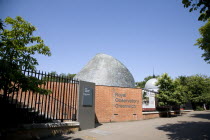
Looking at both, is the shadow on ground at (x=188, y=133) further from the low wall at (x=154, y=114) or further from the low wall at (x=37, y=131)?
the low wall at (x=154, y=114)

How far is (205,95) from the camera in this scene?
→ 36.8 metres

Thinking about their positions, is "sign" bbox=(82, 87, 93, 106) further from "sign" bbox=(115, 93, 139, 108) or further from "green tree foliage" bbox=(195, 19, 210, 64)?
"green tree foliage" bbox=(195, 19, 210, 64)

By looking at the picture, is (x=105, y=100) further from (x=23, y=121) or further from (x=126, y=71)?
(x=126, y=71)

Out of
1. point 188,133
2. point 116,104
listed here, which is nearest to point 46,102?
point 116,104

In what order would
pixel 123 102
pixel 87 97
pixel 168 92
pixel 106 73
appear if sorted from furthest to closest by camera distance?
1. pixel 106 73
2. pixel 168 92
3. pixel 123 102
4. pixel 87 97

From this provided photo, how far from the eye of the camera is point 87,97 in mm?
10852

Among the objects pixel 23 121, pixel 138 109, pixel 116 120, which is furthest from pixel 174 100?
pixel 23 121

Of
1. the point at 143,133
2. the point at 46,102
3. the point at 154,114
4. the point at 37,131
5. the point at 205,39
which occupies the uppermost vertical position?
the point at 205,39

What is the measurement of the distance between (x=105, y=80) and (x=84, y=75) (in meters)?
4.38

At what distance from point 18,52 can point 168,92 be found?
21.7 metres

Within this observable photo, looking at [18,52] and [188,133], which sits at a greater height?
[18,52]

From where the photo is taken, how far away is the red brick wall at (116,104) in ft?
48.6

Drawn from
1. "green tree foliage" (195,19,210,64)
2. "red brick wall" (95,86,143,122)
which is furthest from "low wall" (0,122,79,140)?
"green tree foliage" (195,19,210,64)

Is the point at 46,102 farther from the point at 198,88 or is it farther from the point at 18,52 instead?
the point at 198,88
